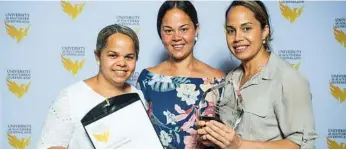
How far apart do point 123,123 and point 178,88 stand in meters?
0.32

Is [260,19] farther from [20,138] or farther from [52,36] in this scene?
[20,138]

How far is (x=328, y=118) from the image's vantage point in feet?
6.60

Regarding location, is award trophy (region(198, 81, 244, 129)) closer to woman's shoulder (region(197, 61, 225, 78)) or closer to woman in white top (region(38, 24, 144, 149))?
woman's shoulder (region(197, 61, 225, 78))

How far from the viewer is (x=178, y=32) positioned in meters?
1.46

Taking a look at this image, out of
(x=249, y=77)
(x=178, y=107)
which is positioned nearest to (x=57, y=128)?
(x=178, y=107)

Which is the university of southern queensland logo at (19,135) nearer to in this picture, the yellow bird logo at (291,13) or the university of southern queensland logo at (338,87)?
the yellow bird logo at (291,13)

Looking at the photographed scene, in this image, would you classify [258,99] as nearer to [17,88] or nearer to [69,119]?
[69,119]

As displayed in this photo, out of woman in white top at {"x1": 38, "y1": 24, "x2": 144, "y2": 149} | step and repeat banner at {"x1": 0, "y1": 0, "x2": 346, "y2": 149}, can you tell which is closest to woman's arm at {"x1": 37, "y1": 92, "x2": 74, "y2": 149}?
woman in white top at {"x1": 38, "y1": 24, "x2": 144, "y2": 149}

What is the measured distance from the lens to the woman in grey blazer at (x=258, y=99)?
3.84 feet

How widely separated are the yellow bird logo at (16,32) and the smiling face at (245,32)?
125 cm

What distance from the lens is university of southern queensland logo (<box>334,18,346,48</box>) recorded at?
1.99m

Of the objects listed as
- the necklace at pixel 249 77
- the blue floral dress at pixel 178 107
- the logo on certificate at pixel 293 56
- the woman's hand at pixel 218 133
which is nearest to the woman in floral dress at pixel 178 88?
the blue floral dress at pixel 178 107

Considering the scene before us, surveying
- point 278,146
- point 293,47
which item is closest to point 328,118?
point 293,47

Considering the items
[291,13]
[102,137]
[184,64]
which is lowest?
[102,137]
